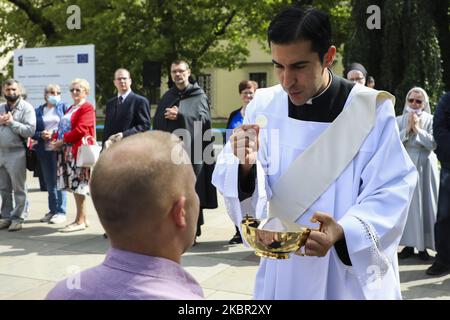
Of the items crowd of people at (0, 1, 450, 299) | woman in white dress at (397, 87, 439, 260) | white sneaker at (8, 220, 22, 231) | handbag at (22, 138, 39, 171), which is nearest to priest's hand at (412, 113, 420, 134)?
woman in white dress at (397, 87, 439, 260)

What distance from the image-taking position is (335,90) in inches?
89.5

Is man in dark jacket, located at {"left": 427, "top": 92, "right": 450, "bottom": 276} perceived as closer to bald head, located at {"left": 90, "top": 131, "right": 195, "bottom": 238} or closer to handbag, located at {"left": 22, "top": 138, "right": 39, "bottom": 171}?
bald head, located at {"left": 90, "top": 131, "right": 195, "bottom": 238}

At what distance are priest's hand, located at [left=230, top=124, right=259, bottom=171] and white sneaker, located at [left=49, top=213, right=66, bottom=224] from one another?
6.08 metres

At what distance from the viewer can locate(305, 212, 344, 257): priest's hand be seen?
1.82 m

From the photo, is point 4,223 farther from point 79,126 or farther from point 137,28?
point 137,28

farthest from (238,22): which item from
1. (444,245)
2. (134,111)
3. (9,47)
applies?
(444,245)

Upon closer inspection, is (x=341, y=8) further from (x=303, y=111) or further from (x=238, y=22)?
(x=303, y=111)

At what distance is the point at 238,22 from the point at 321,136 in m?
23.4

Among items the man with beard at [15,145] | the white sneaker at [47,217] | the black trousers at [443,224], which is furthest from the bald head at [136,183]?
the white sneaker at [47,217]

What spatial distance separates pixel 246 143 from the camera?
208 cm

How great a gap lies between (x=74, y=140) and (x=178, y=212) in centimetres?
592

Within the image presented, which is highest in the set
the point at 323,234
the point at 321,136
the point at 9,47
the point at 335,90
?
the point at 9,47

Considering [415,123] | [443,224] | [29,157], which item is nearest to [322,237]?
[443,224]

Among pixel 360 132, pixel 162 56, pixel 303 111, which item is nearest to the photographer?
pixel 360 132
